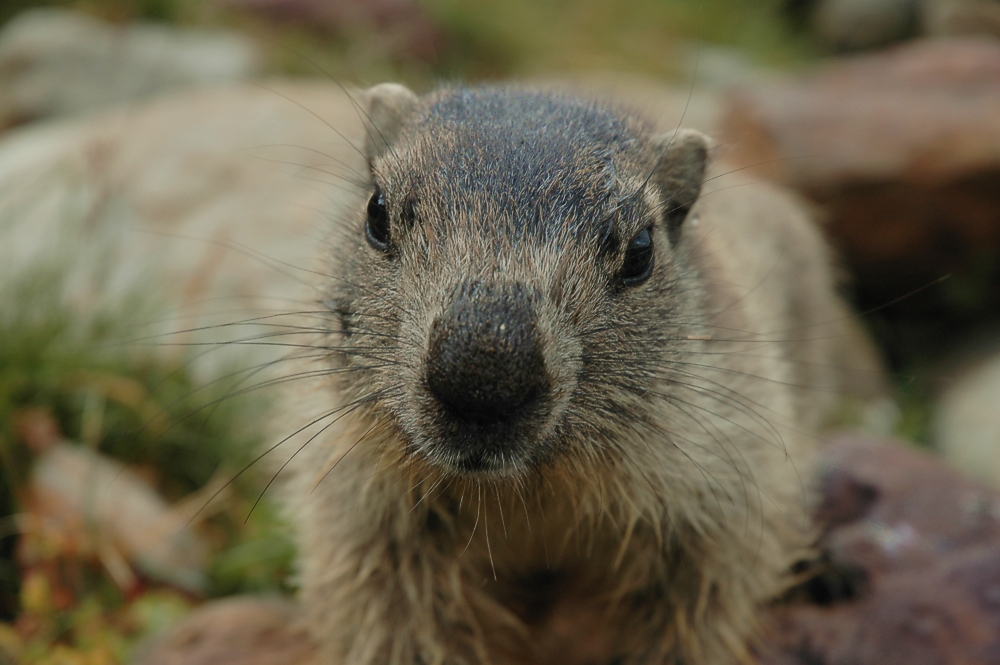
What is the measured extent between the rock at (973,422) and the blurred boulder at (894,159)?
92 cm

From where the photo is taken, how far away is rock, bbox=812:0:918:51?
1488 centimetres

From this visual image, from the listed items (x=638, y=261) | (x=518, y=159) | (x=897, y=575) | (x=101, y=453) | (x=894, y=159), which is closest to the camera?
(x=518, y=159)

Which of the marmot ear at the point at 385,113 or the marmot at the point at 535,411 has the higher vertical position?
the marmot ear at the point at 385,113

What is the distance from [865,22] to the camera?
1517 centimetres

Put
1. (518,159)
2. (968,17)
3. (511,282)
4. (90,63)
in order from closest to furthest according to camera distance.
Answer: (511,282), (518,159), (90,63), (968,17)

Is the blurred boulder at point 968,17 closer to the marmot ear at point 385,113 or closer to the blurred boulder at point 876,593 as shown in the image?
the blurred boulder at point 876,593

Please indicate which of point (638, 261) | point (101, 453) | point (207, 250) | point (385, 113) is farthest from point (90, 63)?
point (638, 261)

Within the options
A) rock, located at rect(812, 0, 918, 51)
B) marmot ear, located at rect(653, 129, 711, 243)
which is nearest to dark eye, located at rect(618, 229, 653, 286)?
marmot ear, located at rect(653, 129, 711, 243)

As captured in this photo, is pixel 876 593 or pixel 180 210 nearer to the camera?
pixel 876 593

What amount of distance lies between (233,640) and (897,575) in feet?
9.87

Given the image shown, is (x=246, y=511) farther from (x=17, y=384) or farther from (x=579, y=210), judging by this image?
(x=579, y=210)

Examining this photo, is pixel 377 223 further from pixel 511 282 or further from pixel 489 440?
pixel 489 440

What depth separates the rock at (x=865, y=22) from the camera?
48.8ft

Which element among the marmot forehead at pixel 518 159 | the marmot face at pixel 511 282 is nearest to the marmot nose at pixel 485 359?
the marmot face at pixel 511 282
